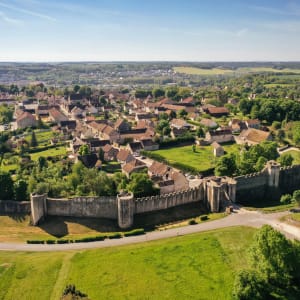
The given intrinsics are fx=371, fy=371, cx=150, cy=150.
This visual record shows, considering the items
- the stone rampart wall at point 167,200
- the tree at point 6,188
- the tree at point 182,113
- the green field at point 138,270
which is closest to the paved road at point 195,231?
the green field at point 138,270

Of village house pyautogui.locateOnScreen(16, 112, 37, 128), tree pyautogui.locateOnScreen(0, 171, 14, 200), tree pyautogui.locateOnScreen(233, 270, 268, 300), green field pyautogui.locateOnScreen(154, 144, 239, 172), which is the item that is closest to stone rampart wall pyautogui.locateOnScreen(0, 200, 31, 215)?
tree pyautogui.locateOnScreen(0, 171, 14, 200)

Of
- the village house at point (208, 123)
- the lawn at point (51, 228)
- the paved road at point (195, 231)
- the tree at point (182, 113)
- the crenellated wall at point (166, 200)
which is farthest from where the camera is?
the tree at point (182, 113)

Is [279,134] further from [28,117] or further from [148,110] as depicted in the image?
[28,117]

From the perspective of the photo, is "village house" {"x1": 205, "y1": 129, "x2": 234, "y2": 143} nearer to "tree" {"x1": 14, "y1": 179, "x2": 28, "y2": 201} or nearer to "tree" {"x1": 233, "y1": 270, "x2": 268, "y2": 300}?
"tree" {"x1": 14, "y1": 179, "x2": 28, "y2": 201}

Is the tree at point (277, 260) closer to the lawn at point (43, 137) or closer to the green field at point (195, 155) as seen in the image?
the green field at point (195, 155)

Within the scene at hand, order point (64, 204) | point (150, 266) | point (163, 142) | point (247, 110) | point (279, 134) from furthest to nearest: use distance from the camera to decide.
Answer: point (247, 110)
point (279, 134)
point (163, 142)
point (64, 204)
point (150, 266)

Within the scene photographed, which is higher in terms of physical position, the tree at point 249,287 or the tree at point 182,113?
the tree at point 182,113

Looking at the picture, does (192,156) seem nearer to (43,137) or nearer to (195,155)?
(195,155)

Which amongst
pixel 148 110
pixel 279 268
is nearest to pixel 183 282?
pixel 279 268
